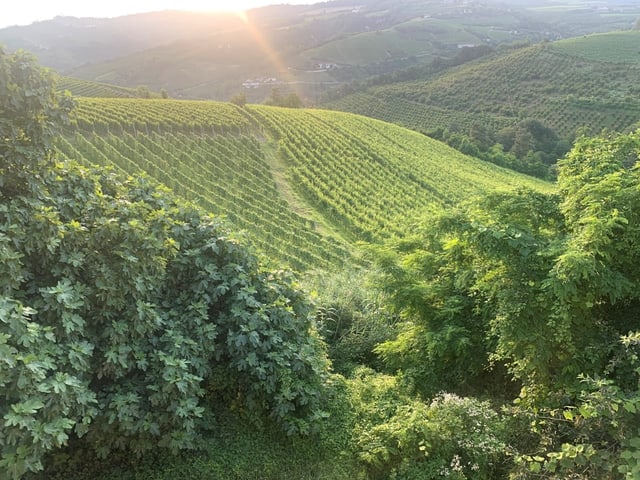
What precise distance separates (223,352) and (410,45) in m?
176

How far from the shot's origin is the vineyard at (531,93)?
2724 inches

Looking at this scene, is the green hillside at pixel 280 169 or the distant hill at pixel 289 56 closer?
the green hillside at pixel 280 169

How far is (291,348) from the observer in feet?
21.8

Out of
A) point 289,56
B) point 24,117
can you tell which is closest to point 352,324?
point 24,117

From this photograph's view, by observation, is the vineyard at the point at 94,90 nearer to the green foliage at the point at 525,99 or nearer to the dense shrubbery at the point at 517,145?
the green foliage at the point at 525,99

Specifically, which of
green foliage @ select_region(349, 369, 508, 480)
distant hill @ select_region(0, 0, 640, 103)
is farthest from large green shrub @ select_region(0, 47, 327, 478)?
distant hill @ select_region(0, 0, 640, 103)

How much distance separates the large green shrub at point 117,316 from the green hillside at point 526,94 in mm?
62538

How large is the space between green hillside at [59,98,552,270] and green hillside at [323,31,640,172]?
29715mm

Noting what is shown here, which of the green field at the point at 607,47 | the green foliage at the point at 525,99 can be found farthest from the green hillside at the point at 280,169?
the green field at the point at 607,47

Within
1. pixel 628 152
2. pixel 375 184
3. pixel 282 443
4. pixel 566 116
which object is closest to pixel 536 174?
pixel 566 116

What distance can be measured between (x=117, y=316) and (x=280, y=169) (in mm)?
29726

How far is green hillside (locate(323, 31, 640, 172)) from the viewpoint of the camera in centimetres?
6800

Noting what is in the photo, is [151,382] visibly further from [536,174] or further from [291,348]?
[536,174]

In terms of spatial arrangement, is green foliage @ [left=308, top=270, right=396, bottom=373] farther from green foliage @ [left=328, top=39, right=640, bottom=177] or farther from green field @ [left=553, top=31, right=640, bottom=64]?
green field @ [left=553, top=31, right=640, bottom=64]
